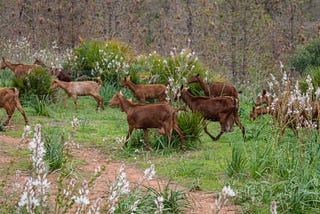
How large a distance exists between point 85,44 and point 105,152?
336 inches

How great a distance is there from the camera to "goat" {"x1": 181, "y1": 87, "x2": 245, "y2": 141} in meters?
9.93

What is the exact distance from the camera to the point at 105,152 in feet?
29.4

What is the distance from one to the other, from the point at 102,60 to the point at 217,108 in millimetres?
6197

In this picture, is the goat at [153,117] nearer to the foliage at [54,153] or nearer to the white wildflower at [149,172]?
the foliage at [54,153]

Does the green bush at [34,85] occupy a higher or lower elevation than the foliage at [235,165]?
higher

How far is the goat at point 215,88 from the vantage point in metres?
12.5

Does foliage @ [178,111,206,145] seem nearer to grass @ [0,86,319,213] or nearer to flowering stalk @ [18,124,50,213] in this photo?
grass @ [0,86,319,213]

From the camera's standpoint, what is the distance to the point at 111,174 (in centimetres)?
749

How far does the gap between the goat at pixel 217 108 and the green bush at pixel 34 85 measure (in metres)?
4.42

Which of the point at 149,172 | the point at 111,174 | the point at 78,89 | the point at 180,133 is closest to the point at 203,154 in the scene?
the point at 180,133

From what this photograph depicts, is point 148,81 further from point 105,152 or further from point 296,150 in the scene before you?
point 296,150

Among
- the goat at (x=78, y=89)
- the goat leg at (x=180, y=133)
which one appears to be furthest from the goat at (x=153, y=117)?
the goat at (x=78, y=89)

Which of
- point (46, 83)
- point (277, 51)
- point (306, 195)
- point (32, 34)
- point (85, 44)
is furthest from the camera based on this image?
point (277, 51)

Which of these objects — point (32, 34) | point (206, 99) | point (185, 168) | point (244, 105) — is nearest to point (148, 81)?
point (244, 105)
